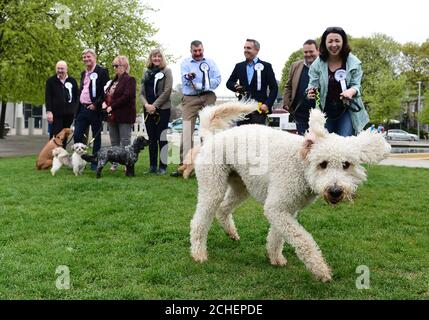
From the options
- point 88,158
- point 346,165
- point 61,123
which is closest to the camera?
point 346,165

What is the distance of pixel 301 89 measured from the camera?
8.02 metres

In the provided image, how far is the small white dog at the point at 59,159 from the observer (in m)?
10.7

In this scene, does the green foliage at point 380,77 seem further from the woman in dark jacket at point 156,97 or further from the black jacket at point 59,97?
the woman in dark jacket at point 156,97

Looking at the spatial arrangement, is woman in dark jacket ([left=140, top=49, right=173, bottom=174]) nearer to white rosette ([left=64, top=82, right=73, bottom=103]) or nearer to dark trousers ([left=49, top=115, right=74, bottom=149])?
white rosette ([left=64, top=82, right=73, bottom=103])

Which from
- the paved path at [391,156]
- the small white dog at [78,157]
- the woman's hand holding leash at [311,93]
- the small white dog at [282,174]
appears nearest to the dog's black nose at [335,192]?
the small white dog at [282,174]

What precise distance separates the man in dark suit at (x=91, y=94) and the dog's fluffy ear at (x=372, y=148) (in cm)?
738

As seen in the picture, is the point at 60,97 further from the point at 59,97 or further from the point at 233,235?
the point at 233,235

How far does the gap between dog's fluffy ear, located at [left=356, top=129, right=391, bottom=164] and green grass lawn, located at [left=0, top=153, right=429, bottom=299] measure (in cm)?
104

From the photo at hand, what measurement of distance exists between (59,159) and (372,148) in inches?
335

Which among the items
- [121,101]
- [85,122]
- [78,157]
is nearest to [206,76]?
[121,101]

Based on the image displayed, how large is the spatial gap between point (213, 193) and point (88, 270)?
4.40 ft

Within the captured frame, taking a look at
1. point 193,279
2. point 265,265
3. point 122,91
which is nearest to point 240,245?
point 265,265

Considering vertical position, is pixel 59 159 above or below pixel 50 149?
below

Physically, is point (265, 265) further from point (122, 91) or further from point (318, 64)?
point (122, 91)
